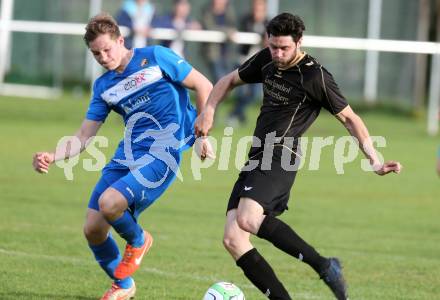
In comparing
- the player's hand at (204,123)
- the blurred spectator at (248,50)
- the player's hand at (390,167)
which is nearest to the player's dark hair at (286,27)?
the player's hand at (204,123)

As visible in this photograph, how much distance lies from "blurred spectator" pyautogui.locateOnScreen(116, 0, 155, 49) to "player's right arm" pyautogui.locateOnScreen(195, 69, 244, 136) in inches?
511

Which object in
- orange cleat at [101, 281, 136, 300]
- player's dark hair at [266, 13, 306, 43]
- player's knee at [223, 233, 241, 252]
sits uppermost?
player's dark hair at [266, 13, 306, 43]

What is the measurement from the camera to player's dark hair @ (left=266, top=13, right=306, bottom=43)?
6.30m

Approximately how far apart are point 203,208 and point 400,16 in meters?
14.4

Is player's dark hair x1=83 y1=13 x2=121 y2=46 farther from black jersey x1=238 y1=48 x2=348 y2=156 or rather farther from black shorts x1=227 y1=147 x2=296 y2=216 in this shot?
black shorts x1=227 y1=147 x2=296 y2=216

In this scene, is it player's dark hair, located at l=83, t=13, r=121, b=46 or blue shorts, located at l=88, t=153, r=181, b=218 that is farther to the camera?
blue shorts, located at l=88, t=153, r=181, b=218

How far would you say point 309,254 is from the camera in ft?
20.5

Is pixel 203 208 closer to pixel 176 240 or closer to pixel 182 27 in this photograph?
pixel 176 240

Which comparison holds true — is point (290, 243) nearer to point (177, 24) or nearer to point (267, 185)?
point (267, 185)

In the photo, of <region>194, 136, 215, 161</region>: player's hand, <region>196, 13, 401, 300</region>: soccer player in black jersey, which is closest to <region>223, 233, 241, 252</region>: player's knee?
<region>196, 13, 401, 300</region>: soccer player in black jersey

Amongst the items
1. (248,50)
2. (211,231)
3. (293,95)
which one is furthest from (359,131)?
(248,50)

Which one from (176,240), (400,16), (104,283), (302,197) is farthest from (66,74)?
(104,283)

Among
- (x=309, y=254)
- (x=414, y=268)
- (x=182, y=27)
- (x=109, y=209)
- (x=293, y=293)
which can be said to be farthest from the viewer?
(x=182, y=27)

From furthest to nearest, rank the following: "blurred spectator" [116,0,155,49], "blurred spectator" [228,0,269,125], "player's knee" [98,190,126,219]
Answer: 1. "blurred spectator" [116,0,155,49]
2. "blurred spectator" [228,0,269,125]
3. "player's knee" [98,190,126,219]
